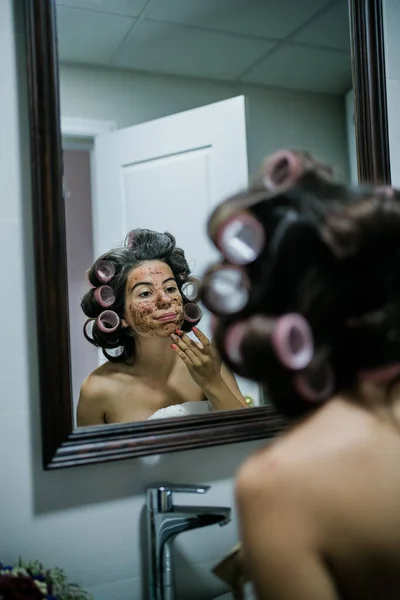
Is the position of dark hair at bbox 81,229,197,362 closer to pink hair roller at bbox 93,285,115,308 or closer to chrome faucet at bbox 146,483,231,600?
pink hair roller at bbox 93,285,115,308

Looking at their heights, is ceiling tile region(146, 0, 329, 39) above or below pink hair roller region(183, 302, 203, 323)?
above

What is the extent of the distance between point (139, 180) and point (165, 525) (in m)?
0.56

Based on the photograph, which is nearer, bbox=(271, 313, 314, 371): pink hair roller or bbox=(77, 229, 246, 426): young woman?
bbox=(271, 313, 314, 371): pink hair roller

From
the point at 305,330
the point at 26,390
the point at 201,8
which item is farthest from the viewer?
the point at 201,8

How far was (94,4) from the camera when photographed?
87 centimetres

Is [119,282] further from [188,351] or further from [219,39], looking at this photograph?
[219,39]

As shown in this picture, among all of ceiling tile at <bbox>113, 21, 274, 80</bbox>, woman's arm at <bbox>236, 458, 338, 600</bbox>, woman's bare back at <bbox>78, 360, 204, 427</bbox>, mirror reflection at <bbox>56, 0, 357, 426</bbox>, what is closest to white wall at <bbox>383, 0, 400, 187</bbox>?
mirror reflection at <bbox>56, 0, 357, 426</bbox>

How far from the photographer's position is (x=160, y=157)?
922 mm

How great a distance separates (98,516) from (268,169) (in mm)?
602

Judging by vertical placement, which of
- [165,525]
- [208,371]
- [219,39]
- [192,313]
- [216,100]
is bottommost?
[165,525]

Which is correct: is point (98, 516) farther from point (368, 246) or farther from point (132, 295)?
point (368, 246)

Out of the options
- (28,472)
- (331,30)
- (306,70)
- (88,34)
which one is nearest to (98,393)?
(28,472)

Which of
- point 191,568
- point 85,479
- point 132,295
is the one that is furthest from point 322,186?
point 191,568

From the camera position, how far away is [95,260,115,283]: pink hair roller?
85cm
